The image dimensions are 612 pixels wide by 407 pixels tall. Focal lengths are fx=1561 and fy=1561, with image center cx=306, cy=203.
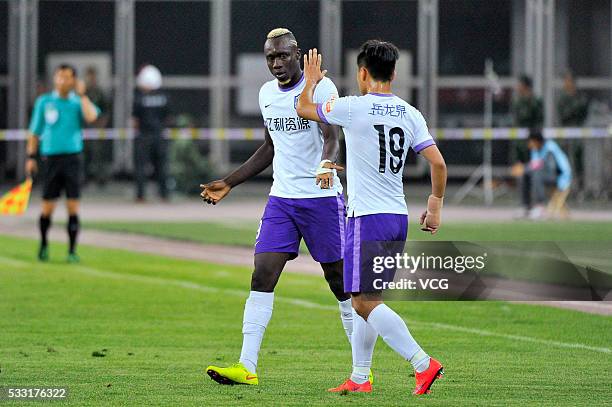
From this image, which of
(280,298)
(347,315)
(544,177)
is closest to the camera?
(347,315)

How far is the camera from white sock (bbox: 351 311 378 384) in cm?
888

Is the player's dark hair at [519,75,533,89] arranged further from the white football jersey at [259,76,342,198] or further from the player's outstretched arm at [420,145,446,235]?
the player's outstretched arm at [420,145,446,235]

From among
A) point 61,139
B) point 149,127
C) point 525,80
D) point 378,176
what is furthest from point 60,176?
point 525,80

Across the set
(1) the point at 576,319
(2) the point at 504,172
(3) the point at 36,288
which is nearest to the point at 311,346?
(1) the point at 576,319

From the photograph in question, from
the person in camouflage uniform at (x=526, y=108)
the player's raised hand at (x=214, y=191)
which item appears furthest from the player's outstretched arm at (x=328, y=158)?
the person in camouflage uniform at (x=526, y=108)

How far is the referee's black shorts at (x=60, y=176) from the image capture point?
1822 cm

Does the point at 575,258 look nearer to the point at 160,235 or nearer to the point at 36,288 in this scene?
the point at 36,288

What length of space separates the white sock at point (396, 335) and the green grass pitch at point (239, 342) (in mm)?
236

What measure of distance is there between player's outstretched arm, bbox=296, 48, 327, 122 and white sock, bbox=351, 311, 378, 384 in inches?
45.9

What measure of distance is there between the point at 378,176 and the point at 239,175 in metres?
1.48

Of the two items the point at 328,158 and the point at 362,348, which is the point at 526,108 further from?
the point at 362,348

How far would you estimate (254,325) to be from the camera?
932cm

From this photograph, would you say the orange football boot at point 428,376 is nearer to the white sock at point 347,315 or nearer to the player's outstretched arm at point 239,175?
the white sock at point 347,315

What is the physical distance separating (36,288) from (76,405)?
7306 millimetres
